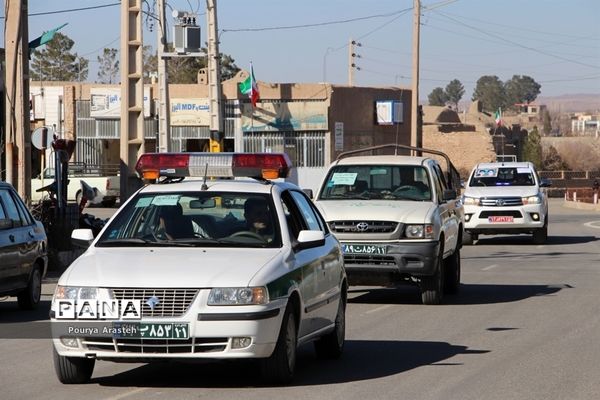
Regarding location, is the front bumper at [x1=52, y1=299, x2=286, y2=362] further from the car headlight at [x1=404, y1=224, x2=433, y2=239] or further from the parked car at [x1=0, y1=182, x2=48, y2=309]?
the car headlight at [x1=404, y1=224, x2=433, y2=239]

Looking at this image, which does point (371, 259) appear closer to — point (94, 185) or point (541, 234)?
point (541, 234)

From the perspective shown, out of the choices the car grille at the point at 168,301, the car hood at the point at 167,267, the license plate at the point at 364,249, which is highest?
the car hood at the point at 167,267

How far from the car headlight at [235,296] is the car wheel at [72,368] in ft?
4.15

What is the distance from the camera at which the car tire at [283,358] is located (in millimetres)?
9137

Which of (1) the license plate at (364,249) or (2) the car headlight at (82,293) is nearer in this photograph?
(2) the car headlight at (82,293)

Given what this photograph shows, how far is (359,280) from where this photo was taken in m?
16.3

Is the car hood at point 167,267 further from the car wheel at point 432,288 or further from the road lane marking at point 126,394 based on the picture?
the car wheel at point 432,288

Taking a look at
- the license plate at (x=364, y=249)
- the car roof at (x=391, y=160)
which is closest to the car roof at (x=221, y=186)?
the license plate at (x=364, y=249)

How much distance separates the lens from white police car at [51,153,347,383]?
28.8 ft

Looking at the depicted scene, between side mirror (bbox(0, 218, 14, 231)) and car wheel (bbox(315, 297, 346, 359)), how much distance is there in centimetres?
564

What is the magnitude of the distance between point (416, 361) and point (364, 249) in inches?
199

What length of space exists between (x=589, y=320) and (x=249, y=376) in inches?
234

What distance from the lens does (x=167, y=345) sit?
345 inches

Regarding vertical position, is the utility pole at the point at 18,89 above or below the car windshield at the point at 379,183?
above
